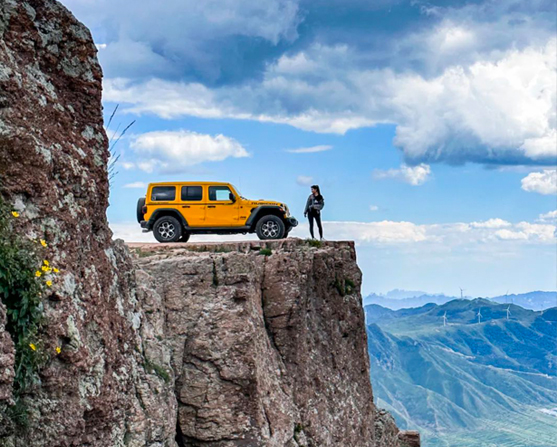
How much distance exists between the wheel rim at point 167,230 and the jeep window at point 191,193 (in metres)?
1.21

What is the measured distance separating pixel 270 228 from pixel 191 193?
11.7 feet

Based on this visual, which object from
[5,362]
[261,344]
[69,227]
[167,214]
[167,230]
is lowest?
[261,344]

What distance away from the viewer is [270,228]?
1174 inches

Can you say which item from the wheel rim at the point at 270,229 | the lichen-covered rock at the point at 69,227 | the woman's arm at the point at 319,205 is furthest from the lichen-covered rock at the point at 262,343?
the lichen-covered rock at the point at 69,227

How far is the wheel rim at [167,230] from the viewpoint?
94.8 ft

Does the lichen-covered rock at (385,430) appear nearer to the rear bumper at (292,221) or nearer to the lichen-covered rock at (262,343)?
the lichen-covered rock at (262,343)

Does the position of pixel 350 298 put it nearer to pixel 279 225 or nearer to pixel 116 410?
pixel 279 225

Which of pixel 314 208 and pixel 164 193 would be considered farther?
pixel 314 208

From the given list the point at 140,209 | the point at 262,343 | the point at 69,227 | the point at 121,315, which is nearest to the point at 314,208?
the point at 140,209

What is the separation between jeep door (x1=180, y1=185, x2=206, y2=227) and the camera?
29.1 m

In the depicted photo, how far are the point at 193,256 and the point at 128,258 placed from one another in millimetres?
4188

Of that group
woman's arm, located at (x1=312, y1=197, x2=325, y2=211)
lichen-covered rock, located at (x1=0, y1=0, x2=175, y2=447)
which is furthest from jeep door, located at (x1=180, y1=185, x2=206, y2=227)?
lichen-covered rock, located at (x1=0, y1=0, x2=175, y2=447)

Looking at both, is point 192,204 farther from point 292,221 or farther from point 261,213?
point 292,221

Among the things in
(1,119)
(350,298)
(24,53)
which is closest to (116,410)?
(1,119)
